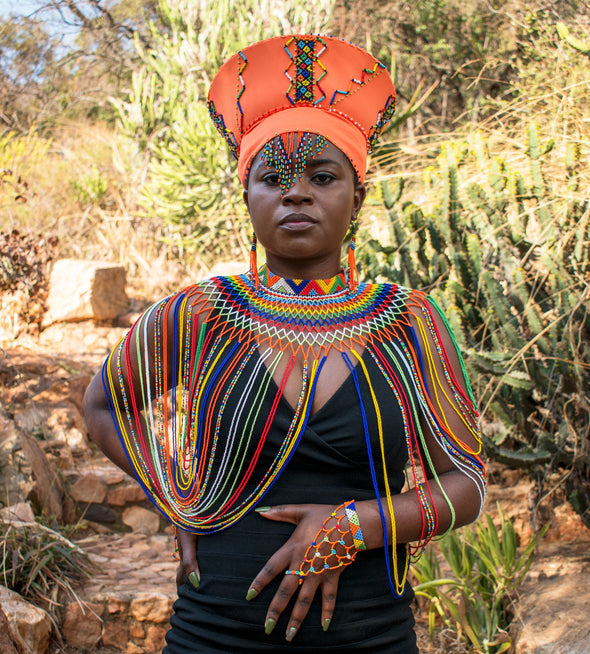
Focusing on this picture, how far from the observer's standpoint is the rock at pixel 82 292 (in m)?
7.80

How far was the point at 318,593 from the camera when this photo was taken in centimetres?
156

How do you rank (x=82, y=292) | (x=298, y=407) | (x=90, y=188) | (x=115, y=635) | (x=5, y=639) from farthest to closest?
(x=90, y=188) < (x=82, y=292) < (x=115, y=635) < (x=5, y=639) < (x=298, y=407)

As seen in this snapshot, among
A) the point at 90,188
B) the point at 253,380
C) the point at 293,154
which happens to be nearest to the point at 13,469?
the point at 253,380

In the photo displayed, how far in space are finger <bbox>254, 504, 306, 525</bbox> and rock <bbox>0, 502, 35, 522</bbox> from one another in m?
2.55

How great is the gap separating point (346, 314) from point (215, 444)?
44 cm

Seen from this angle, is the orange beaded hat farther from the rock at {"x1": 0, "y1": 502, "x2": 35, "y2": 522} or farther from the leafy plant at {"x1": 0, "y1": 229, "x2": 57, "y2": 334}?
the leafy plant at {"x1": 0, "y1": 229, "x2": 57, "y2": 334}

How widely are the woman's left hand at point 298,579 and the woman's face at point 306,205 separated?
597mm

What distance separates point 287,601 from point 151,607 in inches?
89.5

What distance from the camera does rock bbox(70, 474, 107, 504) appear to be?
4.64m

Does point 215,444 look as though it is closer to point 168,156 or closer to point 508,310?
point 508,310

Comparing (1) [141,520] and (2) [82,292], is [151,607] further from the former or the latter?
(2) [82,292]

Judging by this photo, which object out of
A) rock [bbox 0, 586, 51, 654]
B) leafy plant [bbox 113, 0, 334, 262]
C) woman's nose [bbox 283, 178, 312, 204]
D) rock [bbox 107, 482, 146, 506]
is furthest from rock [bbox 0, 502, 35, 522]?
leafy plant [bbox 113, 0, 334, 262]

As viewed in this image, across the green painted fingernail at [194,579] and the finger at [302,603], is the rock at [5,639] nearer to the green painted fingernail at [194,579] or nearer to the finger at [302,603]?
the green painted fingernail at [194,579]

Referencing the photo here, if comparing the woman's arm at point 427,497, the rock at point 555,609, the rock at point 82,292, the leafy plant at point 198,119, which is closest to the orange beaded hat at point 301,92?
the woman's arm at point 427,497
